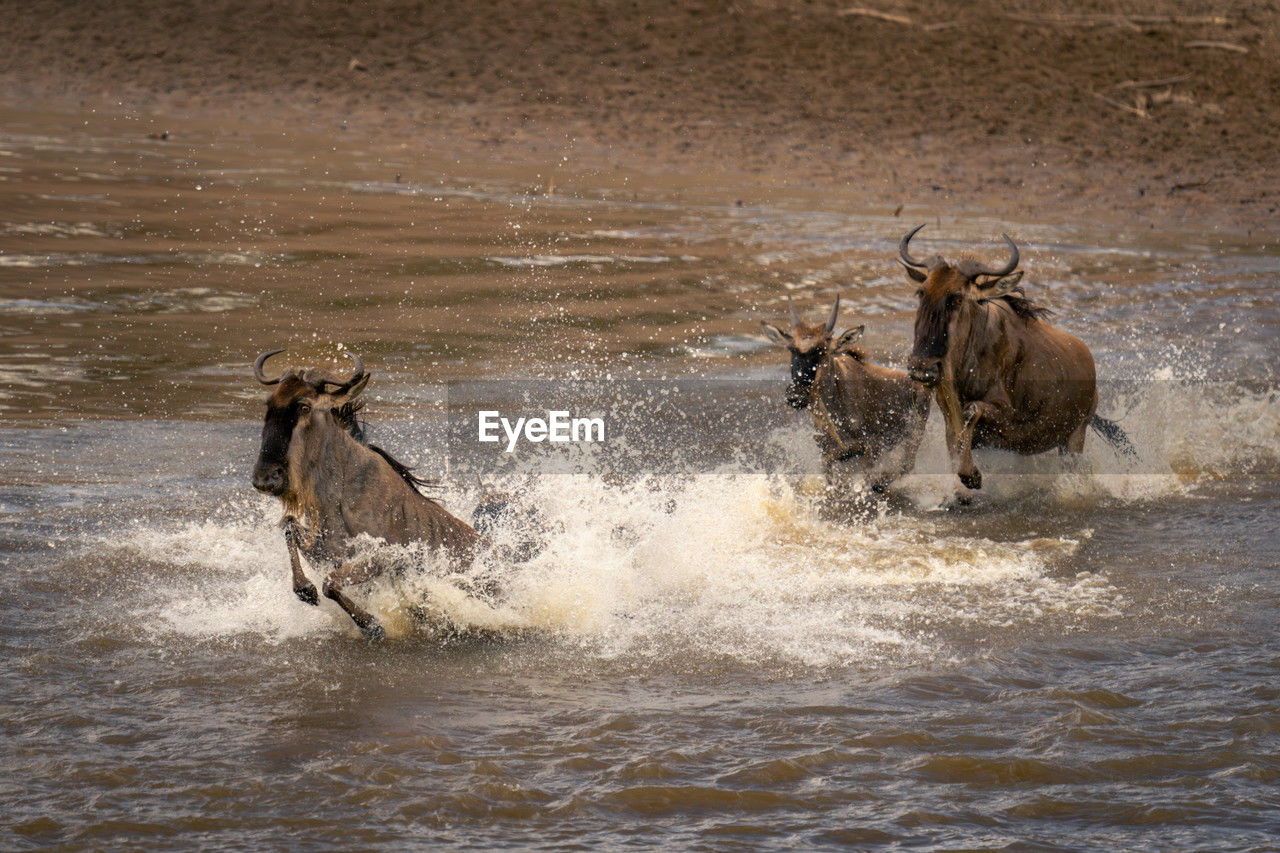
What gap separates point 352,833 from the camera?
5.74 m

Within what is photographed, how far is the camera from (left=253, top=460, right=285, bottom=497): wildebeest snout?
6.90 m

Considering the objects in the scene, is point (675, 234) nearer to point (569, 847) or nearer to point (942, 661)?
point (942, 661)

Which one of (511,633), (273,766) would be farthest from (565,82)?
(273,766)

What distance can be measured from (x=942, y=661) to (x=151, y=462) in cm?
545

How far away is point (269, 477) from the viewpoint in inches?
272

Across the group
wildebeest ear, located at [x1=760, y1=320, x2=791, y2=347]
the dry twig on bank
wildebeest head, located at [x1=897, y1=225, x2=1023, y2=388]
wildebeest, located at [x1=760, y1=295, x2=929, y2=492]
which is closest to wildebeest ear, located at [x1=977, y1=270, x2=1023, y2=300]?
wildebeest head, located at [x1=897, y1=225, x2=1023, y2=388]

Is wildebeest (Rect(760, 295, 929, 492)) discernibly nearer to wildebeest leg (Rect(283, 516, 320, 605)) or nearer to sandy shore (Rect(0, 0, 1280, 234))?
wildebeest leg (Rect(283, 516, 320, 605))

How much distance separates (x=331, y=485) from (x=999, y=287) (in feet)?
15.2

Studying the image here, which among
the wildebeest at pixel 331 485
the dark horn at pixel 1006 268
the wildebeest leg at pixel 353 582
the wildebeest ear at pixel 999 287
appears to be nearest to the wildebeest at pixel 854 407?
the wildebeest ear at pixel 999 287

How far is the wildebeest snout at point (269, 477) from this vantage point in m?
6.90

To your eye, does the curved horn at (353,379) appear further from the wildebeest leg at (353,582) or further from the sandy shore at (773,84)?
the sandy shore at (773,84)

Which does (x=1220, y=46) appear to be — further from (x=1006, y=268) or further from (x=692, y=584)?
(x=692, y=584)

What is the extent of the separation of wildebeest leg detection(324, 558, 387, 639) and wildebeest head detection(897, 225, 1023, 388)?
3.73m

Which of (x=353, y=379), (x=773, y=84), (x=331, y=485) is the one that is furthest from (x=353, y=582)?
(x=773, y=84)
